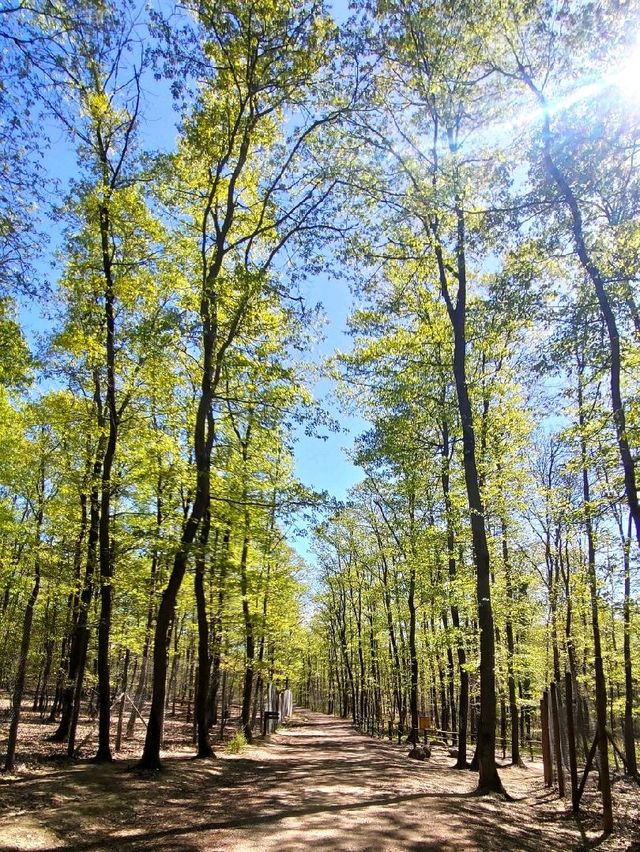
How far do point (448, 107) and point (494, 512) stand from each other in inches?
430

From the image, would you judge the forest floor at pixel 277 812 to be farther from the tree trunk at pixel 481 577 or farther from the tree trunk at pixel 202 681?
the tree trunk at pixel 202 681

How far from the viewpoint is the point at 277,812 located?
7684 millimetres

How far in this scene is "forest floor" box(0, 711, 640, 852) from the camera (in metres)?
6.26

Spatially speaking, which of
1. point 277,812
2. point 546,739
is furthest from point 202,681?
point 546,739

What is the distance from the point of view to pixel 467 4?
402 inches

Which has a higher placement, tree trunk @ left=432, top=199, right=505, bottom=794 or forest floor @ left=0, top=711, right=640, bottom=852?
tree trunk @ left=432, top=199, right=505, bottom=794

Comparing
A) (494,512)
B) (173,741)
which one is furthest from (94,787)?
(494,512)

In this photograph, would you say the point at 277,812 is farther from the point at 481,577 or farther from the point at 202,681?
the point at 202,681

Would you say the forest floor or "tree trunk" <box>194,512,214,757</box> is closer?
the forest floor

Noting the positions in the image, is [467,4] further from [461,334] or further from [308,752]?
[308,752]

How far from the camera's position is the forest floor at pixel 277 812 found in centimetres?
626

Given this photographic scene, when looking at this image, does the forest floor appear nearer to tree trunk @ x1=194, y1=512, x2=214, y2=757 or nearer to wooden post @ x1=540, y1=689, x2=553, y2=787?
wooden post @ x1=540, y1=689, x2=553, y2=787

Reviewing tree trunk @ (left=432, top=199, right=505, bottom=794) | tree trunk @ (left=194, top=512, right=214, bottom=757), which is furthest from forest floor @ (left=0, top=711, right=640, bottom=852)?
tree trunk @ (left=194, top=512, right=214, bottom=757)

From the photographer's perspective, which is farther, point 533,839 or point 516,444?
point 516,444
